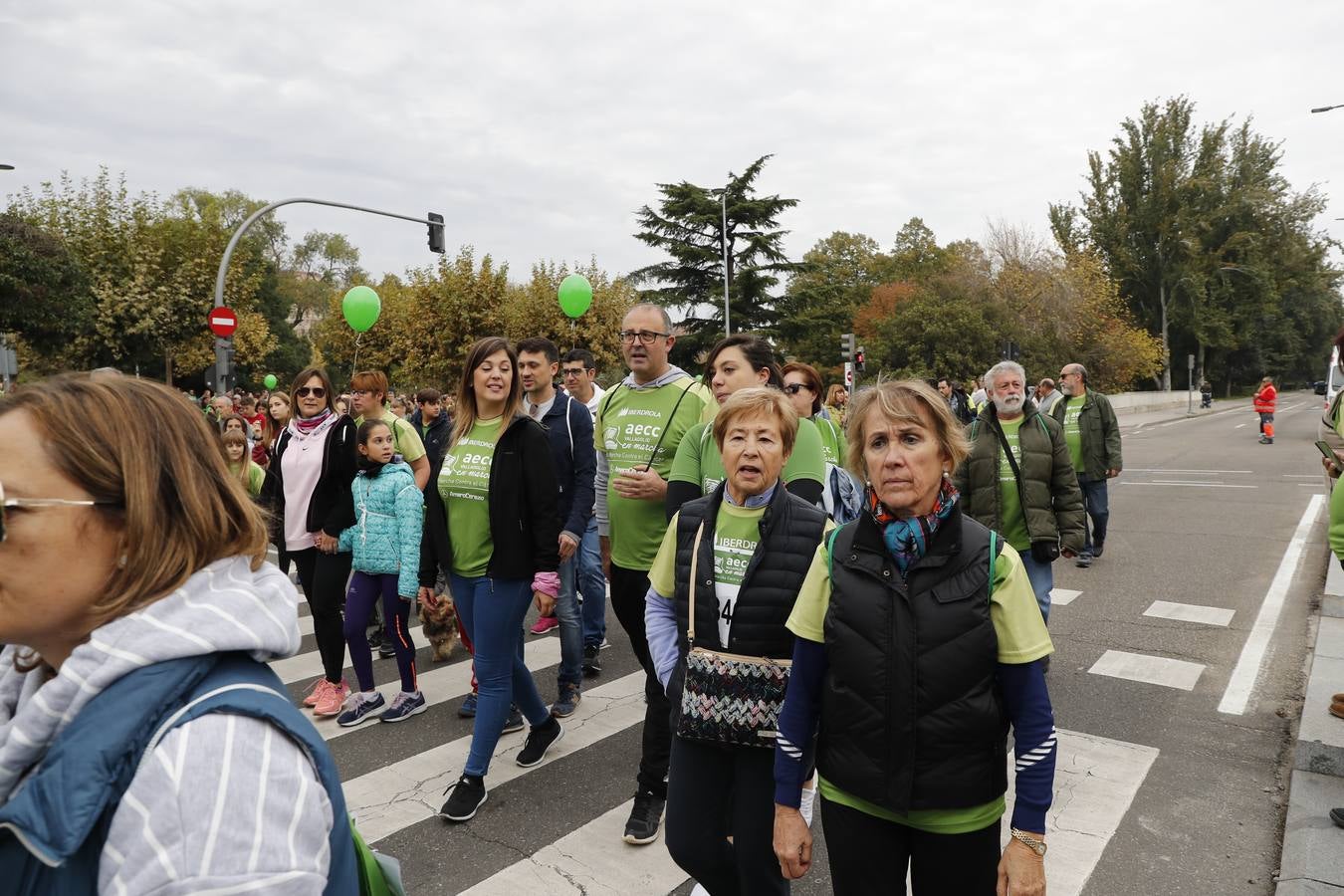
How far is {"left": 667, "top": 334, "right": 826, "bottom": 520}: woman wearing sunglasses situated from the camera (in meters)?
3.12

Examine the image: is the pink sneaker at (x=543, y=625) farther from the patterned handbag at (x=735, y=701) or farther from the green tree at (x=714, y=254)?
the green tree at (x=714, y=254)

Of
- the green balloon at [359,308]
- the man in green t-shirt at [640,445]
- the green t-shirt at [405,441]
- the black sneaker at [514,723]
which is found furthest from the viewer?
the green balloon at [359,308]

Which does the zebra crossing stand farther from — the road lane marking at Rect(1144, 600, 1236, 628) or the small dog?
the road lane marking at Rect(1144, 600, 1236, 628)

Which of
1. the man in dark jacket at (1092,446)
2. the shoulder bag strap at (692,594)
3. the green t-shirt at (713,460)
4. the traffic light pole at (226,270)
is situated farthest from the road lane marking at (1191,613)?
the traffic light pole at (226,270)

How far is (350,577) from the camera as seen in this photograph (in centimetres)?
500

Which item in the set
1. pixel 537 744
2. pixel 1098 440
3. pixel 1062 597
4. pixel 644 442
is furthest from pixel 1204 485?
pixel 537 744

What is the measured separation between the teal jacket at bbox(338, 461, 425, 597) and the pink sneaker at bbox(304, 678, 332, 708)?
2.86 ft

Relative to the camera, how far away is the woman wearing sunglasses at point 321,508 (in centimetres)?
498

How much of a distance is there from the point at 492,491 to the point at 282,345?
53.5m

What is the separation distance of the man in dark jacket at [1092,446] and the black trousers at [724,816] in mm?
7647

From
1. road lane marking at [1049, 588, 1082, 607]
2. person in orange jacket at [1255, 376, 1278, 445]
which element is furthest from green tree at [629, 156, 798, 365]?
road lane marking at [1049, 588, 1082, 607]

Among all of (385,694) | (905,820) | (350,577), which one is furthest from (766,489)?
(385,694)

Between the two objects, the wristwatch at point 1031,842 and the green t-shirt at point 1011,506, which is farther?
the green t-shirt at point 1011,506

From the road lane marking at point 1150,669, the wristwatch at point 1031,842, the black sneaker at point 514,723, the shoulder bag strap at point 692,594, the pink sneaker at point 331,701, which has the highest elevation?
the shoulder bag strap at point 692,594
